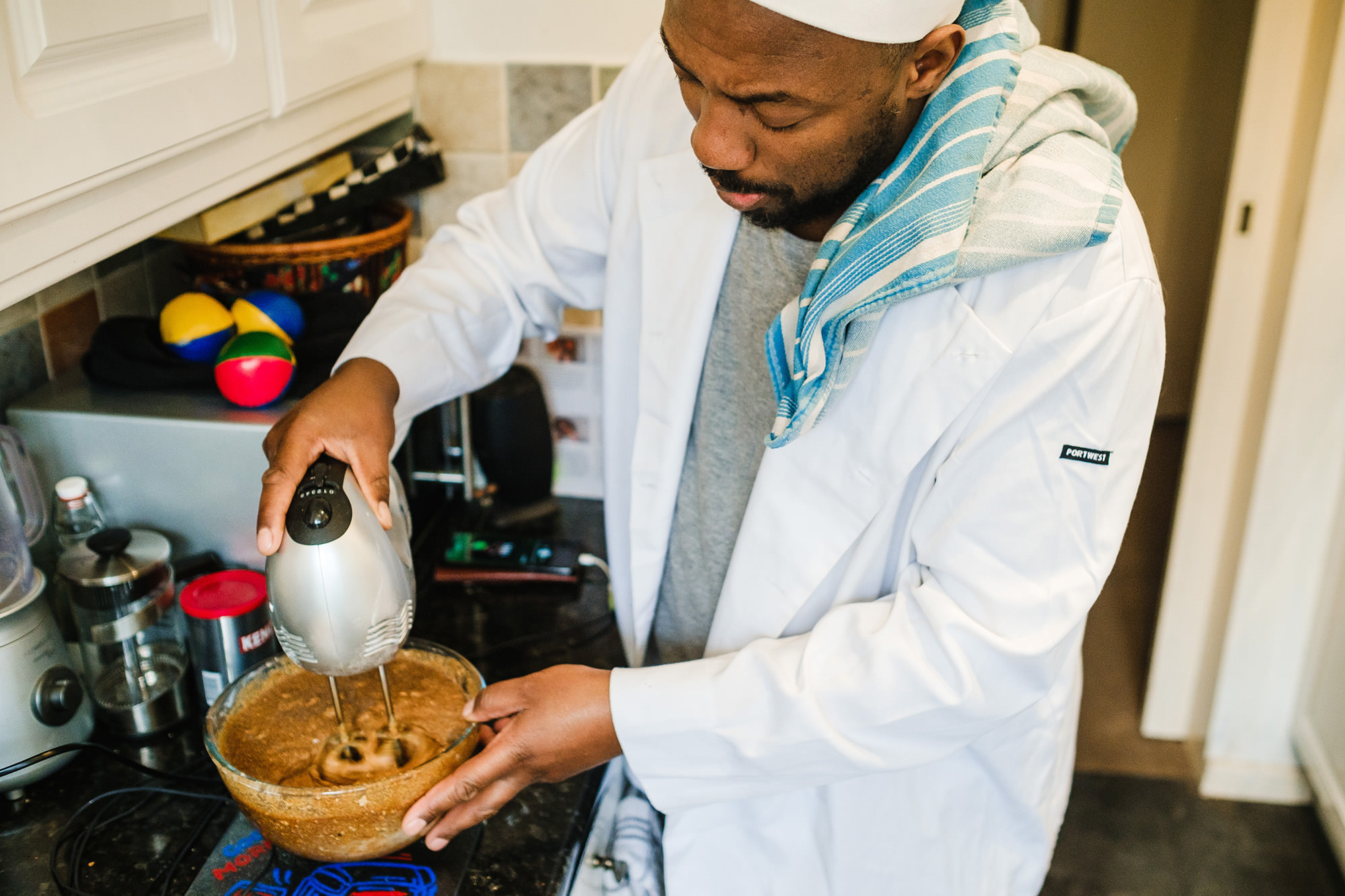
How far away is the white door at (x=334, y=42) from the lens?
108 centimetres

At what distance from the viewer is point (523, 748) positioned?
845 millimetres

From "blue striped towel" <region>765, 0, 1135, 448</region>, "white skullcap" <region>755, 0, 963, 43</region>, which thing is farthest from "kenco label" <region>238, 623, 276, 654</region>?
"white skullcap" <region>755, 0, 963, 43</region>

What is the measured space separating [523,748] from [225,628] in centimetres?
39

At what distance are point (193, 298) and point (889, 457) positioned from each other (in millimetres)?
821

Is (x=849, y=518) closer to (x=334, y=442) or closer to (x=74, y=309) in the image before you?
(x=334, y=442)

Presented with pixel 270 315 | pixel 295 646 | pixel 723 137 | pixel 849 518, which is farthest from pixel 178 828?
pixel 723 137

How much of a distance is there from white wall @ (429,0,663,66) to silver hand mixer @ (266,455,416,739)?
3.02ft

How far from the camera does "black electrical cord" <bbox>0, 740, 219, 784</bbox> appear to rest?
0.98 meters

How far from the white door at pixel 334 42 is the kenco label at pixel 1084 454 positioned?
85 cm

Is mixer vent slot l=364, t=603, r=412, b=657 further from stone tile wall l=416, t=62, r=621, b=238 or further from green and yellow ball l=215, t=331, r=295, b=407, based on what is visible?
stone tile wall l=416, t=62, r=621, b=238

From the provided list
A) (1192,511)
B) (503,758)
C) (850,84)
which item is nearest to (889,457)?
(850,84)

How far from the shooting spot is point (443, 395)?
114 centimetres

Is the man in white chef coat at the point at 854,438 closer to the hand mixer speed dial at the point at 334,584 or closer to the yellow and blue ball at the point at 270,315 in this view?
the hand mixer speed dial at the point at 334,584

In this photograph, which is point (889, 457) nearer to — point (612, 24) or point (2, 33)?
point (2, 33)
